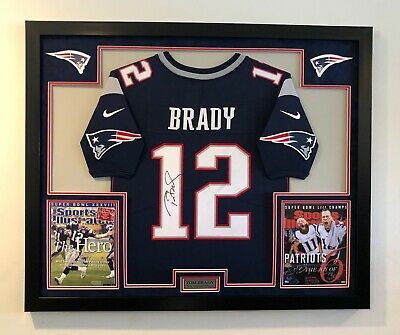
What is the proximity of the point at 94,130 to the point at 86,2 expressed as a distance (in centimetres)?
35

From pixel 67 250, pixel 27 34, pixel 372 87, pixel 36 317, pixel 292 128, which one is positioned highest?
pixel 27 34

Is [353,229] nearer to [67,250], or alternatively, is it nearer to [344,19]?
[344,19]

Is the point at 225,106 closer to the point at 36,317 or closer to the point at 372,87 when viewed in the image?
the point at 372,87

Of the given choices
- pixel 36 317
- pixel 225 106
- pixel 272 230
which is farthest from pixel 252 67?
pixel 36 317

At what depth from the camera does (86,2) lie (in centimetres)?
144

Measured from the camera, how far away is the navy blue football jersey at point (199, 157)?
1.43 metres

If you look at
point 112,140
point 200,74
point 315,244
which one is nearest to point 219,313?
point 315,244

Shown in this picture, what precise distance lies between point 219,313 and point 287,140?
512 mm

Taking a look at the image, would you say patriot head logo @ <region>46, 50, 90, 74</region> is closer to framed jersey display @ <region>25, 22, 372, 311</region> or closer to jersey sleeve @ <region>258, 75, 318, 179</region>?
framed jersey display @ <region>25, 22, 372, 311</region>

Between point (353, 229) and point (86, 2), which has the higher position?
point (86, 2)

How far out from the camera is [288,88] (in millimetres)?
1439

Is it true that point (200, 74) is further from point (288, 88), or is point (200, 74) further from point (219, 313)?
point (219, 313)
